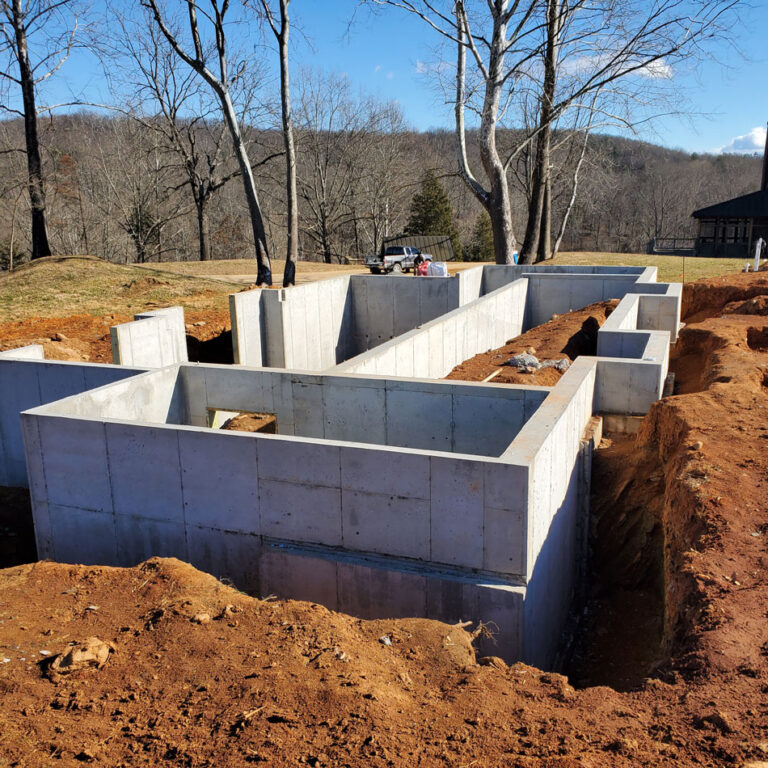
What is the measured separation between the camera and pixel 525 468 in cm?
631

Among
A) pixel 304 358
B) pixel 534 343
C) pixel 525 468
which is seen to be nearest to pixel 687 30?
pixel 534 343

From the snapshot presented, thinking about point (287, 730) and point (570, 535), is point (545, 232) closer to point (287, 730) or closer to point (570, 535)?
point (570, 535)

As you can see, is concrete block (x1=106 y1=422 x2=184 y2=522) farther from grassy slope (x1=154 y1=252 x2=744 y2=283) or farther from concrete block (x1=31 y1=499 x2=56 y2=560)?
grassy slope (x1=154 y1=252 x2=744 y2=283)

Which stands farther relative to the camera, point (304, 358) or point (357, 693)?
point (304, 358)

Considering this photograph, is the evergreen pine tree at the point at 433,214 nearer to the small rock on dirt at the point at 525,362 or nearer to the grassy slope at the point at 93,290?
the grassy slope at the point at 93,290

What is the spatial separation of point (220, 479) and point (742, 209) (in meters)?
35.5

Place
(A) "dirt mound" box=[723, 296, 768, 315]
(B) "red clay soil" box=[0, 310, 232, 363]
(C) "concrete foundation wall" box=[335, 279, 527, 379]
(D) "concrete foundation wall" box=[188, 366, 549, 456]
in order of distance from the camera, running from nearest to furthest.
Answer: (D) "concrete foundation wall" box=[188, 366, 549, 456] → (C) "concrete foundation wall" box=[335, 279, 527, 379] → (B) "red clay soil" box=[0, 310, 232, 363] → (A) "dirt mound" box=[723, 296, 768, 315]

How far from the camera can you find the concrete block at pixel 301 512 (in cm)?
722

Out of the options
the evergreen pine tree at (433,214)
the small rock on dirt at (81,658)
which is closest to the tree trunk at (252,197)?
the small rock on dirt at (81,658)

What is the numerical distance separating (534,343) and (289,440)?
9800mm

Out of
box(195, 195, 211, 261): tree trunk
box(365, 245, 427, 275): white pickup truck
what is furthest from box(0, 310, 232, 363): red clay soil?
→ box(195, 195, 211, 261): tree trunk

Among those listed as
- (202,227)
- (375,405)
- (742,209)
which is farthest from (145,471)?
(742,209)

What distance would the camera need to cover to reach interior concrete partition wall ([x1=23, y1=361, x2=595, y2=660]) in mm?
6641

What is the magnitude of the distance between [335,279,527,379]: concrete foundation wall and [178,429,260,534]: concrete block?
2919 millimetres
